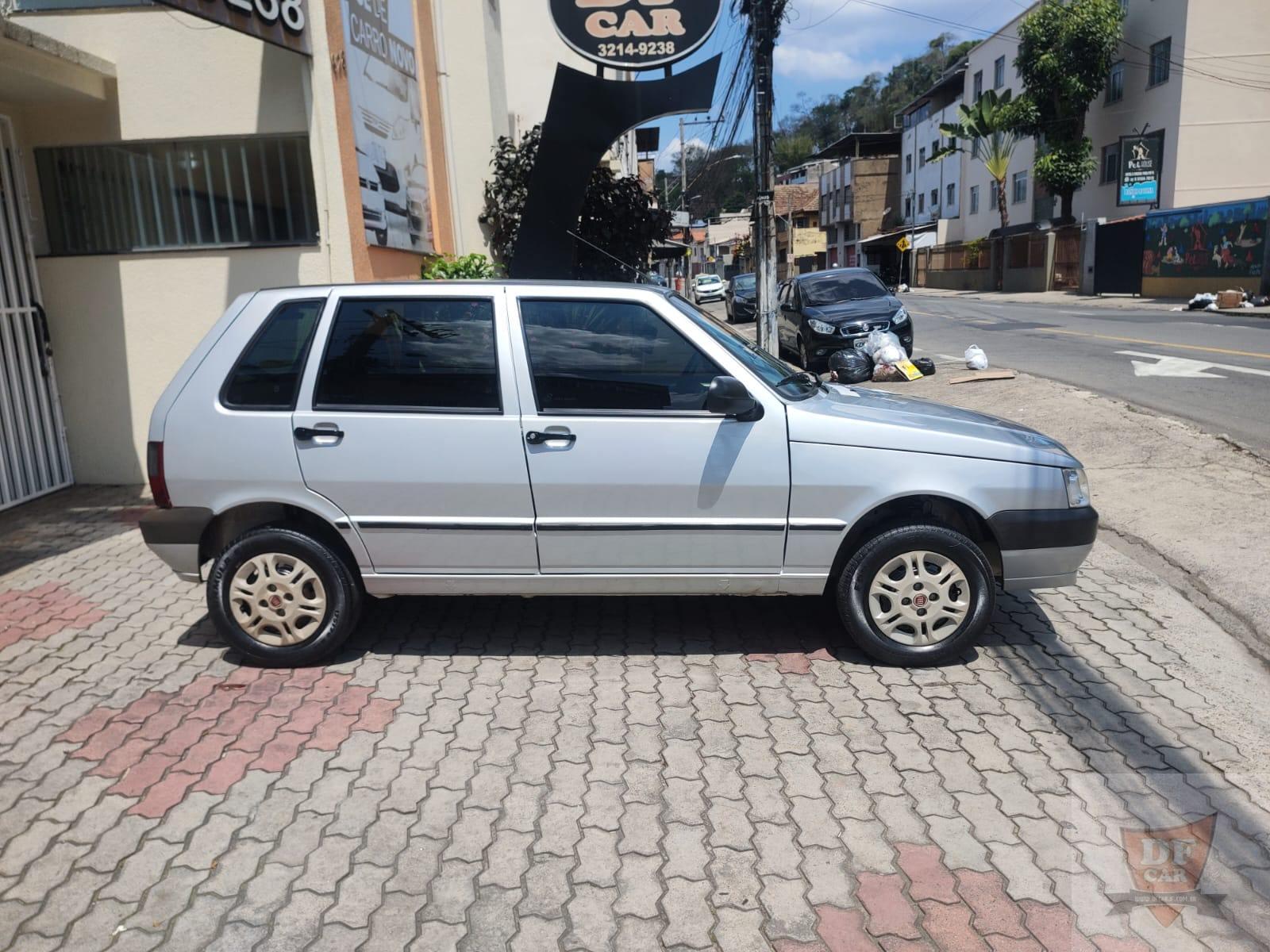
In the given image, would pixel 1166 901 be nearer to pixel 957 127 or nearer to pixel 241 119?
pixel 241 119

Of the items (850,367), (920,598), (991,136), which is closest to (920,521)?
(920,598)

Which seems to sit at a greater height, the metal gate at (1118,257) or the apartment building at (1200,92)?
the apartment building at (1200,92)

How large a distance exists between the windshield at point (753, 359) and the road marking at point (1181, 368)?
967cm

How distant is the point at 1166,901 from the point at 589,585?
254 centimetres

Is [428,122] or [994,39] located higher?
[994,39]

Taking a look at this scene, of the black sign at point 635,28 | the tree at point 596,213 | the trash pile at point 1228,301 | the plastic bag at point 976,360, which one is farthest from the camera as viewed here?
the trash pile at point 1228,301

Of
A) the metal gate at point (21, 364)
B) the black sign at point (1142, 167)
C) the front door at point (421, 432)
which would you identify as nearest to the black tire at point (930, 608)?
the front door at point (421, 432)

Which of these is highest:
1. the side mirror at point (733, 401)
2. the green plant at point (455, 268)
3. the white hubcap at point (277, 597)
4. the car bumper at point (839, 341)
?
the green plant at point (455, 268)

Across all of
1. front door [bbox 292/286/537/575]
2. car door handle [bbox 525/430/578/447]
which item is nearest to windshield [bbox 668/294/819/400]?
car door handle [bbox 525/430/578/447]

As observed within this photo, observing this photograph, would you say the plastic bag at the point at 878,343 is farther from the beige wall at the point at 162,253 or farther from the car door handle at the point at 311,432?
the car door handle at the point at 311,432

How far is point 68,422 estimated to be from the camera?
28.0ft

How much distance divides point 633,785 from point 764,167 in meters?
11.1

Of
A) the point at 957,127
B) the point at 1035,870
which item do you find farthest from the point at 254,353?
the point at 957,127

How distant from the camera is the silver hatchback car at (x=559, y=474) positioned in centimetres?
432
